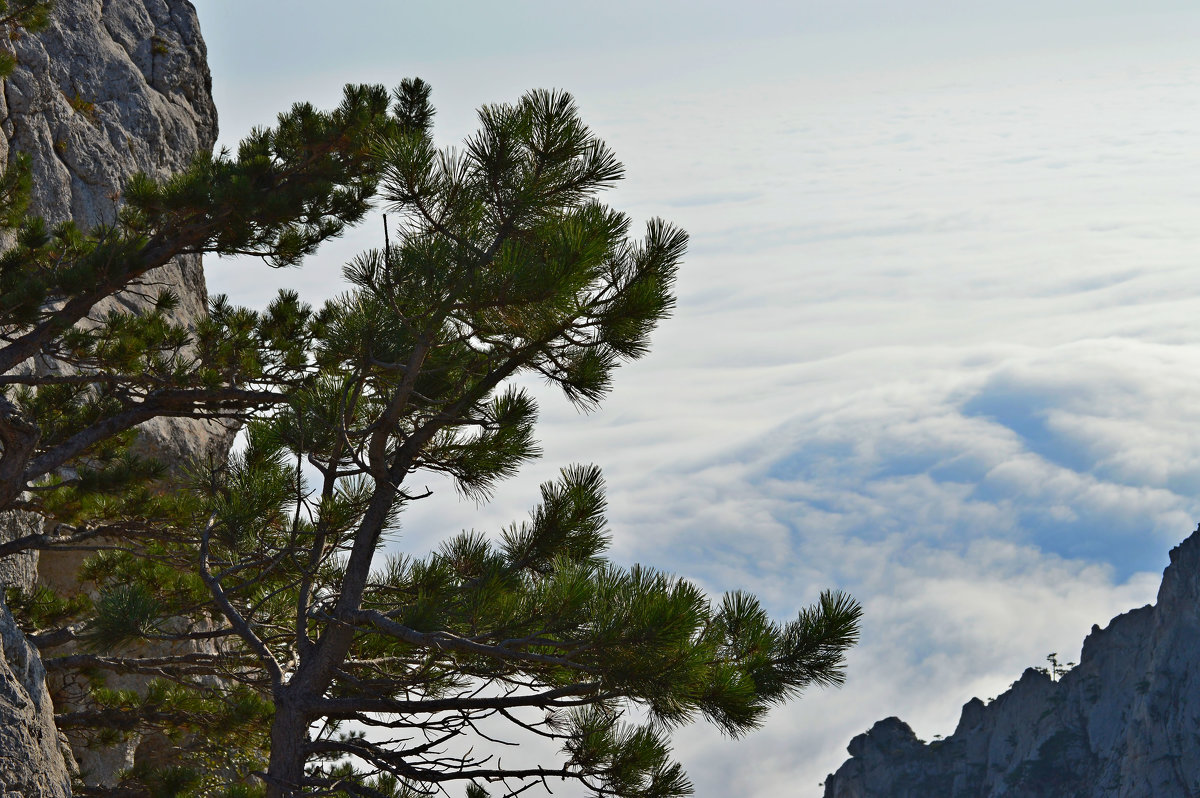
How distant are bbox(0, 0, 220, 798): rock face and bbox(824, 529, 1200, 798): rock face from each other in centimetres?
5720

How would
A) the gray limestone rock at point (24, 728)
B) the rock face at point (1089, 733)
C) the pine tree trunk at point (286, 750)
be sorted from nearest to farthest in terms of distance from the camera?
the gray limestone rock at point (24, 728), the pine tree trunk at point (286, 750), the rock face at point (1089, 733)

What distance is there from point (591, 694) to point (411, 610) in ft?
3.42

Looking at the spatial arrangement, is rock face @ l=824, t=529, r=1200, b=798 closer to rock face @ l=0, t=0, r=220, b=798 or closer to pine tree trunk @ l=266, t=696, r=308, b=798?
rock face @ l=0, t=0, r=220, b=798

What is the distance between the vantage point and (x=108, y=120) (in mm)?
12570

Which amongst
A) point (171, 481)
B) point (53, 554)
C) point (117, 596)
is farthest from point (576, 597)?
point (53, 554)

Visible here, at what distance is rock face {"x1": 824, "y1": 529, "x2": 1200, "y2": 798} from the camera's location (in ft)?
188

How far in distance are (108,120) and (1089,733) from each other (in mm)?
67012

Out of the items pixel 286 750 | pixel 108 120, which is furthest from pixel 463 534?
pixel 108 120

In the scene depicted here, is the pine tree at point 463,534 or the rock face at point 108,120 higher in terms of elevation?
the rock face at point 108,120

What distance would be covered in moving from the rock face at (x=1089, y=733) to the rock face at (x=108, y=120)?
188 ft

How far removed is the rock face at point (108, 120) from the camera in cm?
1112

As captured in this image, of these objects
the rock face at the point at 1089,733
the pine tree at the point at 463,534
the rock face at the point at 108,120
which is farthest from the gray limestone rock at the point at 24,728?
the rock face at the point at 1089,733

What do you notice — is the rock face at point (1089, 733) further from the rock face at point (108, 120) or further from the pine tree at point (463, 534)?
the pine tree at point (463, 534)

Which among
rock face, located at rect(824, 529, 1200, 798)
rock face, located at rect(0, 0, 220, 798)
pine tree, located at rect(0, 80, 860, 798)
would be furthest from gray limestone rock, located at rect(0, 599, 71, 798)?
rock face, located at rect(824, 529, 1200, 798)
